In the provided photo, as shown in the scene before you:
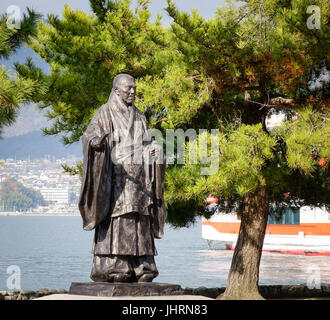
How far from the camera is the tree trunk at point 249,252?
11.8m

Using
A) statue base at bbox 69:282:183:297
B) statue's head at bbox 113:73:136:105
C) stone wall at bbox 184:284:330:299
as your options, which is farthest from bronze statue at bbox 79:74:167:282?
stone wall at bbox 184:284:330:299

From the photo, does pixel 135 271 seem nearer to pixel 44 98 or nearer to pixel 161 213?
pixel 161 213

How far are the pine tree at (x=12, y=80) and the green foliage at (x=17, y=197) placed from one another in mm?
149784

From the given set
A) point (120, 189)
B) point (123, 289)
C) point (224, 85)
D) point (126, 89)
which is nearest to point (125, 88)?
point (126, 89)

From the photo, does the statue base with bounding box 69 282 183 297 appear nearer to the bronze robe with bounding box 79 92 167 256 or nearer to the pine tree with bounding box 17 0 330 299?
the bronze robe with bounding box 79 92 167 256

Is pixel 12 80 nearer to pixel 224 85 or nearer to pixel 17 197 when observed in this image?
pixel 224 85

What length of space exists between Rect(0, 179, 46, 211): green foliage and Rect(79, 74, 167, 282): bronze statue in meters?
153

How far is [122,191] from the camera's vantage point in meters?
5.54

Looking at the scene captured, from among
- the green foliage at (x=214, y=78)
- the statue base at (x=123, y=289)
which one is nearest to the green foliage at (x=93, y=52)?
the green foliage at (x=214, y=78)

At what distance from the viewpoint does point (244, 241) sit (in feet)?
39.2

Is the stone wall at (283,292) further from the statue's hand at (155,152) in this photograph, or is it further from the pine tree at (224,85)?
the statue's hand at (155,152)

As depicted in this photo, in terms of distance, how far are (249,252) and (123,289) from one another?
709cm
